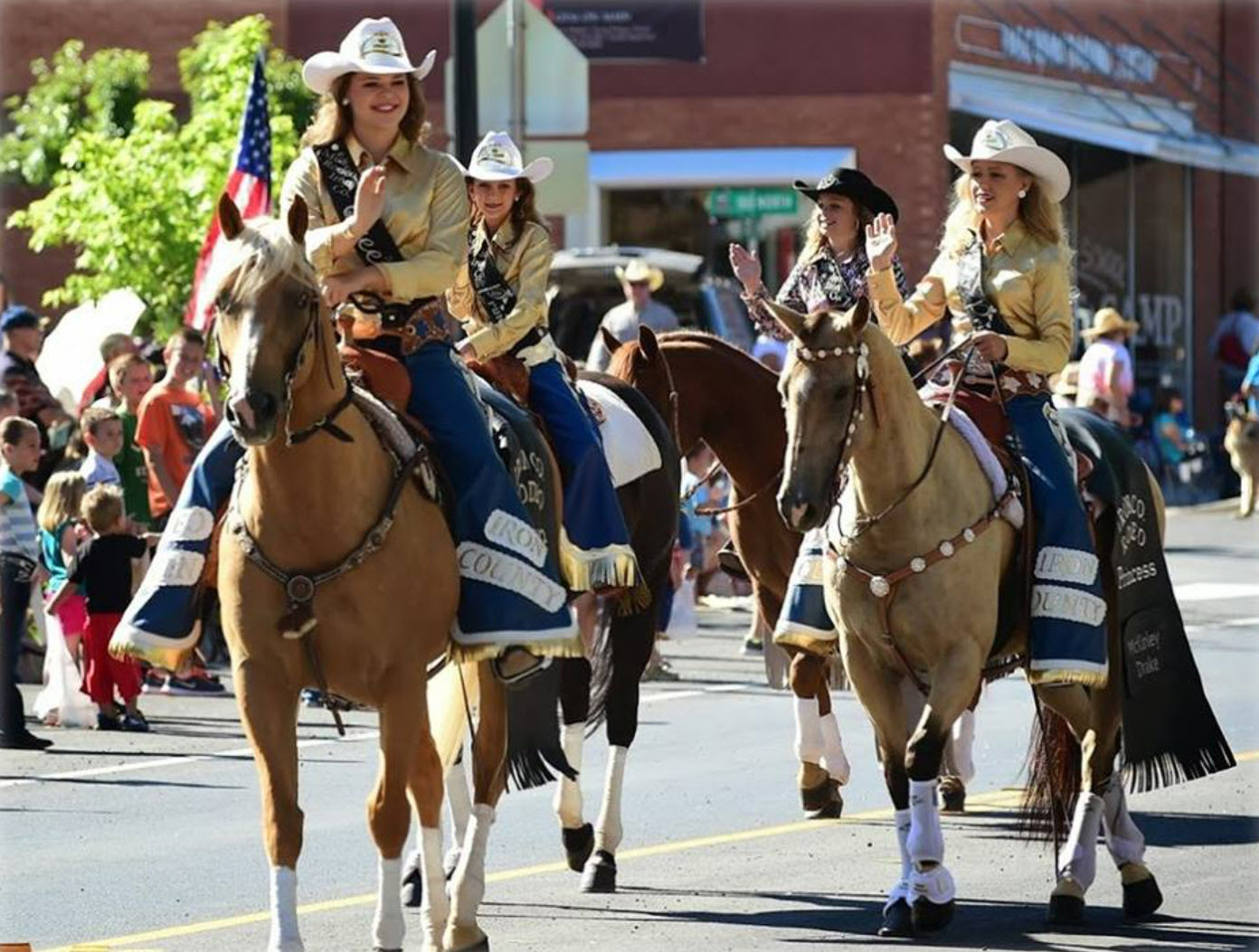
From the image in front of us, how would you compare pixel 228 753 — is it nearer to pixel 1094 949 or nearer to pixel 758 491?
pixel 758 491

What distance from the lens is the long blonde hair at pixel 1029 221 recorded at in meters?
10.4

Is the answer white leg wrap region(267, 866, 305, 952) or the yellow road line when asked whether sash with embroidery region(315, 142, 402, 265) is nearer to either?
white leg wrap region(267, 866, 305, 952)

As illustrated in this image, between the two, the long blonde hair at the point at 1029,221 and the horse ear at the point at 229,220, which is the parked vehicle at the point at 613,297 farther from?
the horse ear at the point at 229,220

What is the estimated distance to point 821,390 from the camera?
9430 mm

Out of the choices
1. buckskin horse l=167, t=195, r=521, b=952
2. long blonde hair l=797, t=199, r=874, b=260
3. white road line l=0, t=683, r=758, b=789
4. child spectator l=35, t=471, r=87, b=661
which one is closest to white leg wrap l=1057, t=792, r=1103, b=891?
buckskin horse l=167, t=195, r=521, b=952

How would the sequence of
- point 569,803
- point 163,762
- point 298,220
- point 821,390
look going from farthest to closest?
point 163,762, point 569,803, point 821,390, point 298,220

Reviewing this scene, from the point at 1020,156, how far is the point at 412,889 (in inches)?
143

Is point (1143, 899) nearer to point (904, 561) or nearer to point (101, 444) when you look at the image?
point (904, 561)

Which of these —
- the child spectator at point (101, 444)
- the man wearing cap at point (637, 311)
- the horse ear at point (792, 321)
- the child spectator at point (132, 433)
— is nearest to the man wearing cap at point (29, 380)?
the child spectator at point (132, 433)

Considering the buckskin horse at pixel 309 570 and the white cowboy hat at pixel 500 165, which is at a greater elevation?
the white cowboy hat at pixel 500 165

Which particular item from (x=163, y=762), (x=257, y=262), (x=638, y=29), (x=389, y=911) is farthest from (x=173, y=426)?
(x=638, y=29)

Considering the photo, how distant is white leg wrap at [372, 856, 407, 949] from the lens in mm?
8727

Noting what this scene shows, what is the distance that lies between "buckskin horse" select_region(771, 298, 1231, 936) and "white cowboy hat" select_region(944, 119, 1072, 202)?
1.04 meters

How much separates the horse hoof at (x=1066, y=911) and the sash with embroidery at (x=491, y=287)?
3.19 metres
